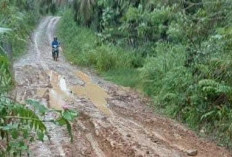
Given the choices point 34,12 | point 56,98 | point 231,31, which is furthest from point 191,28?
point 34,12

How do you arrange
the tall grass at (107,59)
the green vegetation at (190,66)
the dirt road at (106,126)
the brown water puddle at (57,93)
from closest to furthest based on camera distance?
the dirt road at (106,126)
the green vegetation at (190,66)
the brown water puddle at (57,93)
the tall grass at (107,59)

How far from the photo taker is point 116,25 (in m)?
21.3

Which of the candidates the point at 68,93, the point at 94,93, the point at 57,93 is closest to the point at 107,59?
the point at 94,93

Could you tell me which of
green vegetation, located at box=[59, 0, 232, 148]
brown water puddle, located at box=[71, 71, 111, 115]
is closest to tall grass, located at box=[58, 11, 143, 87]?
green vegetation, located at box=[59, 0, 232, 148]

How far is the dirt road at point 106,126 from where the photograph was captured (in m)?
7.32

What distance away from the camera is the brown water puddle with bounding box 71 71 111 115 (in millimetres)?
11074

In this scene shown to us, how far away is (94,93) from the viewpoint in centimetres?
1310

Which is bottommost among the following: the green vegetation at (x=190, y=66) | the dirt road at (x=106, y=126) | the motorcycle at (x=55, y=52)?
the motorcycle at (x=55, y=52)

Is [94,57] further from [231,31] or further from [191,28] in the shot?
[231,31]

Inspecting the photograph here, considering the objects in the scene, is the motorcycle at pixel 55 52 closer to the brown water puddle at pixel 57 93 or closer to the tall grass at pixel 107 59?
the tall grass at pixel 107 59

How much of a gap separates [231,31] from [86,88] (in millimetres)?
6531

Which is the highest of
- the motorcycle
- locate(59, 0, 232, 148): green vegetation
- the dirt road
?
A: locate(59, 0, 232, 148): green vegetation

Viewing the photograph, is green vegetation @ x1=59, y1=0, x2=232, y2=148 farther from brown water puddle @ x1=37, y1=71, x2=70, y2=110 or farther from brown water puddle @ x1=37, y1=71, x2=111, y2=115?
brown water puddle @ x1=37, y1=71, x2=70, y2=110

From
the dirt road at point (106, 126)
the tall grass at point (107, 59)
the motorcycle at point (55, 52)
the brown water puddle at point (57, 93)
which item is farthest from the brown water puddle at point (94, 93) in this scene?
the motorcycle at point (55, 52)
